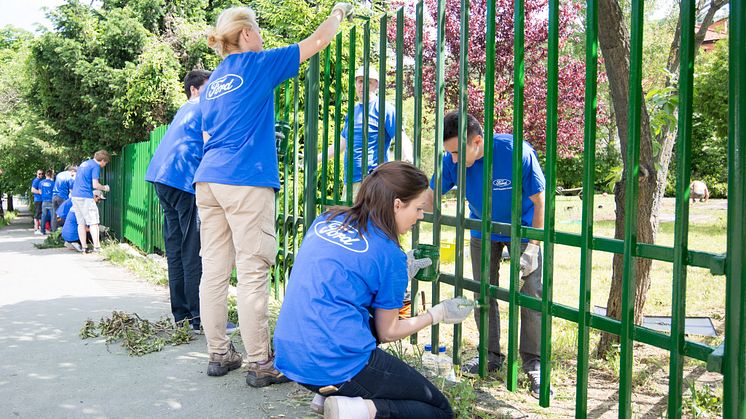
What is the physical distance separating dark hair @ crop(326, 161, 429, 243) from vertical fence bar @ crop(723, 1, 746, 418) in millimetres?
1167

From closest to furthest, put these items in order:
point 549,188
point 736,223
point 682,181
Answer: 1. point 736,223
2. point 682,181
3. point 549,188

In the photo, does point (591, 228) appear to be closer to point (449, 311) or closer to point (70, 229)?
point (449, 311)

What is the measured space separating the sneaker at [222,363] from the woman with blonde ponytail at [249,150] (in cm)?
3

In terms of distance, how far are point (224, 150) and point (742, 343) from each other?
2804 millimetres

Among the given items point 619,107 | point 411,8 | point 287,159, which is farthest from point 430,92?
point 619,107

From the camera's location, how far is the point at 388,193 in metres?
2.85

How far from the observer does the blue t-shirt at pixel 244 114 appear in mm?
3824

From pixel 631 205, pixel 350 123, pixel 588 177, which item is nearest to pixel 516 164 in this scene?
pixel 588 177

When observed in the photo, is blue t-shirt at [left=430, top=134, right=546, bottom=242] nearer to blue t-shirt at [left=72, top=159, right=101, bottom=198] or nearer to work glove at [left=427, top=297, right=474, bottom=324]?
work glove at [left=427, top=297, right=474, bottom=324]

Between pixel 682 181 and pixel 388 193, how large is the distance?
114 centimetres

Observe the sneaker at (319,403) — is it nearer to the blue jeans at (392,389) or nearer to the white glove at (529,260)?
the blue jeans at (392,389)

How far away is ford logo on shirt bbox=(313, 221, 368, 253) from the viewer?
276cm

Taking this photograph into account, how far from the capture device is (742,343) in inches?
88.9

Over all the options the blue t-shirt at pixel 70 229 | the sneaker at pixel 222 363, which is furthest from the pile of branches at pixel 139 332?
the blue t-shirt at pixel 70 229
